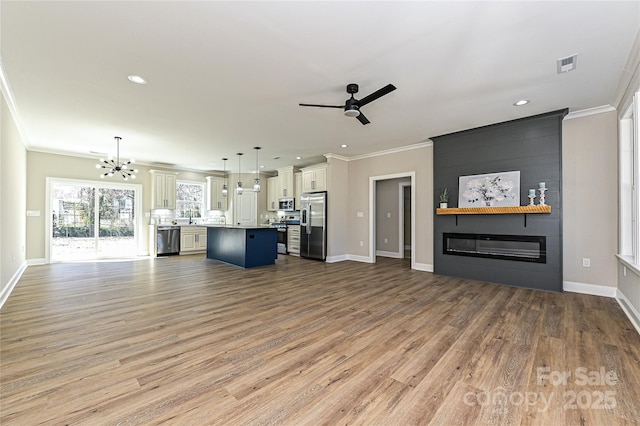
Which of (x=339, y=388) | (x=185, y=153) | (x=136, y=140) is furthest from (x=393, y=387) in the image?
(x=185, y=153)

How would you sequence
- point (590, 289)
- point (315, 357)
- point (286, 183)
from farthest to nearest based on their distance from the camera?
point (286, 183), point (590, 289), point (315, 357)

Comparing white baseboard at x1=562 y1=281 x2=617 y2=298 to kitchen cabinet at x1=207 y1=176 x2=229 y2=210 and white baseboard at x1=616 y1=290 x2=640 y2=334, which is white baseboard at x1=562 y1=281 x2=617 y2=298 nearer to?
white baseboard at x1=616 y1=290 x2=640 y2=334

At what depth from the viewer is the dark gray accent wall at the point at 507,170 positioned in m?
4.27

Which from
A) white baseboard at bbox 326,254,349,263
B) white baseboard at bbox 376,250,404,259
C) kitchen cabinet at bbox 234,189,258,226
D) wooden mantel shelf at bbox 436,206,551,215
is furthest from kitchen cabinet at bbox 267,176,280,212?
wooden mantel shelf at bbox 436,206,551,215

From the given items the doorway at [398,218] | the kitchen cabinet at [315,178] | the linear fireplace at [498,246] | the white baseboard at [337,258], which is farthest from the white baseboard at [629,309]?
the kitchen cabinet at [315,178]

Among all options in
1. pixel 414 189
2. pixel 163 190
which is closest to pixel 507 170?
pixel 414 189

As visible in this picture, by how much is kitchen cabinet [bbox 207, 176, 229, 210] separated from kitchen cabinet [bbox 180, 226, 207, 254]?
3.35 feet

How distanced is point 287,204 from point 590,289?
7.15 meters

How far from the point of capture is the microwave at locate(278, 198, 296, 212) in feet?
28.6

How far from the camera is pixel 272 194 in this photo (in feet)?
31.7

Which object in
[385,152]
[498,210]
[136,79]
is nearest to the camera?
[136,79]

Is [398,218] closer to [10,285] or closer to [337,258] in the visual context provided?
[337,258]

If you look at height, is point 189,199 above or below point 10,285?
above

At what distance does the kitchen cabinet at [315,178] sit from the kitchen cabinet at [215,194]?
3598 millimetres
